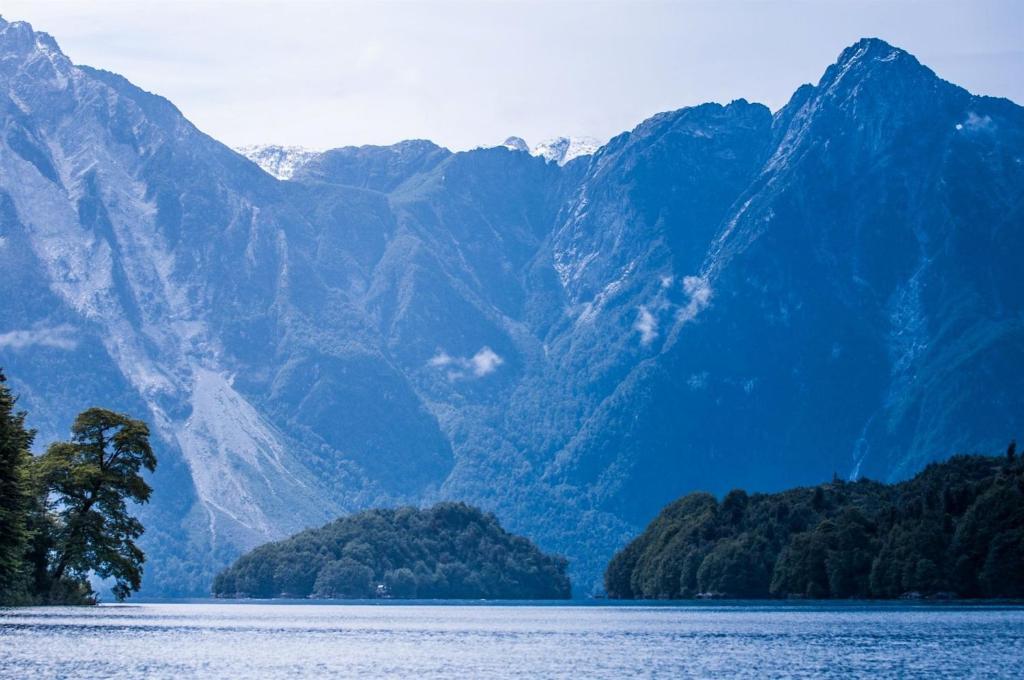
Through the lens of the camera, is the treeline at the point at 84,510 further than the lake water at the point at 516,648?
Yes

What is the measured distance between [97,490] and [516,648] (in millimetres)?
49006

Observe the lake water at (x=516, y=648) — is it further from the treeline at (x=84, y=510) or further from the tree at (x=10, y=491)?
the tree at (x=10, y=491)

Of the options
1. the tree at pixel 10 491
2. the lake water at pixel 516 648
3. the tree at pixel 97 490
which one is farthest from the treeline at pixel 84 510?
the tree at pixel 10 491

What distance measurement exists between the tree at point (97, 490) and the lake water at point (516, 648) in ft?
18.1

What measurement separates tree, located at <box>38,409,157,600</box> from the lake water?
5.51 m

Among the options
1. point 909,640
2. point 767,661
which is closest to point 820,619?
point 909,640

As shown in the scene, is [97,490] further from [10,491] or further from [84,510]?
[10,491]

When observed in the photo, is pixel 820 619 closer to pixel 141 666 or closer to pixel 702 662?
pixel 702 662

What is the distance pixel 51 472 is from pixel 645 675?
76198 mm

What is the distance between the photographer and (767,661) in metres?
113

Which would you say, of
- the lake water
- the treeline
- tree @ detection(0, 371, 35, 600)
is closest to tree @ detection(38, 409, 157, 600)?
the treeline

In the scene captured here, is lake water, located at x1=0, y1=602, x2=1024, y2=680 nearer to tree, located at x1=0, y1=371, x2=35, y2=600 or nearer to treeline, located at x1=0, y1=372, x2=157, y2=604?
treeline, located at x1=0, y1=372, x2=157, y2=604

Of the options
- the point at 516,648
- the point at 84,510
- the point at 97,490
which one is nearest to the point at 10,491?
the point at 84,510

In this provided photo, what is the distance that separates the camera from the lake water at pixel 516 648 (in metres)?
102
